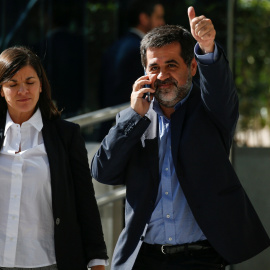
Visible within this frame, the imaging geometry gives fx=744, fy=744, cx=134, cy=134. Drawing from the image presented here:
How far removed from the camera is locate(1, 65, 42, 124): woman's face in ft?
11.7

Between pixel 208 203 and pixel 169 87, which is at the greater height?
pixel 169 87

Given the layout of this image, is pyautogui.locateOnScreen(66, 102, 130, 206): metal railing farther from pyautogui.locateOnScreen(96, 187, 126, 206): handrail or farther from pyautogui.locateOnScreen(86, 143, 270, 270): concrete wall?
pyautogui.locateOnScreen(86, 143, 270, 270): concrete wall

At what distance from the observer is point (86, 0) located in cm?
856

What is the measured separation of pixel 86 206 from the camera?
3.60 metres

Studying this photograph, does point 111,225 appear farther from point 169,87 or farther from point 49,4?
point 49,4

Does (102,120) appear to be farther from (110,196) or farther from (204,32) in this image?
(204,32)

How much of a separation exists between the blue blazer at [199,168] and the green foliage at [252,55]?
9.76ft

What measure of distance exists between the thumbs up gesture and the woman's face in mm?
865

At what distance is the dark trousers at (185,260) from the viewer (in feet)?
11.0

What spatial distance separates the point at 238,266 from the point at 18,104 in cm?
305

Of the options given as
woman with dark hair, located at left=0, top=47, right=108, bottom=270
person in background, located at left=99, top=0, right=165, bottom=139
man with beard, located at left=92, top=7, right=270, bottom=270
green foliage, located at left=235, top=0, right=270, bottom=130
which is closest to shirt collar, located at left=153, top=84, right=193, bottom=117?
man with beard, located at left=92, top=7, right=270, bottom=270

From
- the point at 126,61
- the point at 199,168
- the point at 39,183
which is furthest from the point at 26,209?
the point at 126,61

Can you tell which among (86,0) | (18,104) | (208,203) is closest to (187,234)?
(208,203)

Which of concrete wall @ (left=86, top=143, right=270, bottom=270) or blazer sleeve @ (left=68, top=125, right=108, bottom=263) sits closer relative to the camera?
blazer sleeve @ (left=68, top=125, right=108, bottom=263)
